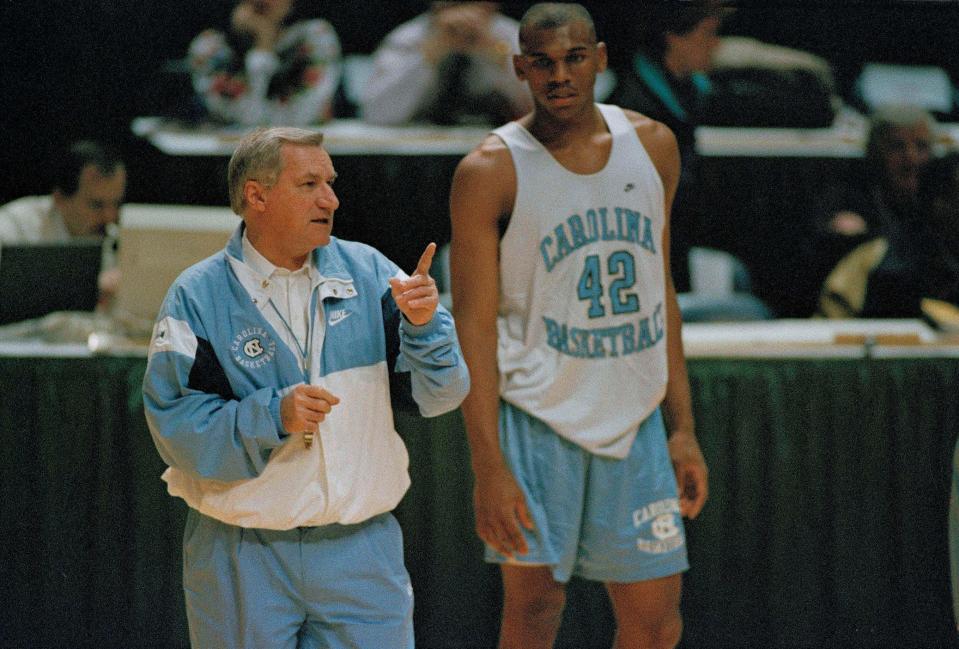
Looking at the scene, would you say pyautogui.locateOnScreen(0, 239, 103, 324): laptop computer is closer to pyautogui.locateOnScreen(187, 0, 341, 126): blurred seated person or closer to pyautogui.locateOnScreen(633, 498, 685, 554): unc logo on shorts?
pyautogui.locateOnScreen(187, 0, 341, 126): blurred seated person

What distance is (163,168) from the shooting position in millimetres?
4613

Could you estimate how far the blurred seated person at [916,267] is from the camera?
440cm

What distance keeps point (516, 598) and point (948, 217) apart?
2215 millimetres

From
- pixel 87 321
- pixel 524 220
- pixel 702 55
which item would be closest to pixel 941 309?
pixel 702 55

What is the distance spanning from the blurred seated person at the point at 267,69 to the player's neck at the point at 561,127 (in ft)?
6.92

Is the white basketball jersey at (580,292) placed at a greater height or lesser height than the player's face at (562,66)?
lesser

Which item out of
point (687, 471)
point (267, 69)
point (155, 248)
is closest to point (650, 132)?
point (687, 471)

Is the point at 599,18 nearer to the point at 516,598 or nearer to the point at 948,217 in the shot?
the point at 948,217

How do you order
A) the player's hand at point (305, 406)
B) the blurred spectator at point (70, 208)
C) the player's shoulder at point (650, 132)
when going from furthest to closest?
the blurred spectator at point (70, 208), the player's shoulder at point (650, 132), the player's hand at point (305, 406)

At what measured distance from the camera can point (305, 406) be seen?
86.6 inches

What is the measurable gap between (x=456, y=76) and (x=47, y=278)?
1.66 metres

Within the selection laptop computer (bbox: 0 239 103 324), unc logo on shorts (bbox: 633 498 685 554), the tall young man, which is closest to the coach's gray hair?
the tall young man

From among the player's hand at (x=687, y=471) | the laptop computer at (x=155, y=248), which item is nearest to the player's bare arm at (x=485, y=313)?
the player's hand at (x=687, y=471)

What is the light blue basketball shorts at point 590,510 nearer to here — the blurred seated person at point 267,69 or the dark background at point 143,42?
the dark background at point 143,42
